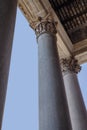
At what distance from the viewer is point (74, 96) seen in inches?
771

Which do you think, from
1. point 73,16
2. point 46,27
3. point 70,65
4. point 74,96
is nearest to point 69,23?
point 73,16

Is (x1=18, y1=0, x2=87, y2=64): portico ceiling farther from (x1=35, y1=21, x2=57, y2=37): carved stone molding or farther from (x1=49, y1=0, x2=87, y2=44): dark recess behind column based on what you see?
(x1=35, y1=21, x2=57, y2=37): carved stone molding

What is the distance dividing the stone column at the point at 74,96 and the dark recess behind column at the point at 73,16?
9.96ft

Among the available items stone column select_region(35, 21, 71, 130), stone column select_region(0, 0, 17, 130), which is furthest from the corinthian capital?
stone column select_region(0, 0, 17, 130)

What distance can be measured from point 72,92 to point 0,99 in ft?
43.1

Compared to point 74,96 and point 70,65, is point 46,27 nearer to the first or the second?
point 70,65

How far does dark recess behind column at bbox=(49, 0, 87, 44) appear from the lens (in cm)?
2253

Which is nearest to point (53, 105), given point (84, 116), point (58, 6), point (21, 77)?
point (84, 116)

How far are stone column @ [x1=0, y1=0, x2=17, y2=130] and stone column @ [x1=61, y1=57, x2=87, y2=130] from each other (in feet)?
34.9

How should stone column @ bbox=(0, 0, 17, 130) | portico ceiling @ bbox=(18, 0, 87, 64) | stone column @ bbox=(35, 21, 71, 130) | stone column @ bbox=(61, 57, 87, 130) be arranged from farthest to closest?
1. portico ceiling @ bbox=(18, 0, 87, 64)
2. stone column @ bbox=(61, 57, 87, 130)
3. stone column @ bbox=(35, 21, 71, 130)
4. stone column @ bbox=(0, 0, 17, 130)

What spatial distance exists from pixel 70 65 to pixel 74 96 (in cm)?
353

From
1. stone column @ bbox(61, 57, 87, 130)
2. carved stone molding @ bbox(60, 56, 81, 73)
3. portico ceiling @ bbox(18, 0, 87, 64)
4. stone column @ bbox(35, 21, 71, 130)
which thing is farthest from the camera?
carved stone molding @ bbox(60, 56, 81, 73)

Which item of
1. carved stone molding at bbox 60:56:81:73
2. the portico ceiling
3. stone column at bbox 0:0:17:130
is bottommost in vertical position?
stone column at bbox 0:0:17:130

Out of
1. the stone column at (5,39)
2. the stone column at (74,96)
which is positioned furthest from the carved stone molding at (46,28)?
the stone column at (5,39)
